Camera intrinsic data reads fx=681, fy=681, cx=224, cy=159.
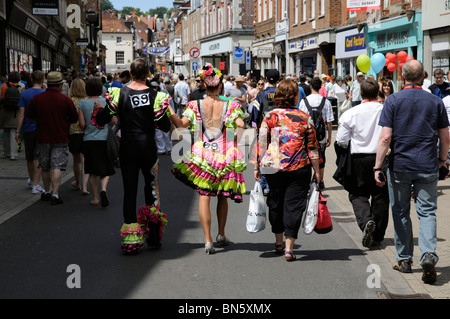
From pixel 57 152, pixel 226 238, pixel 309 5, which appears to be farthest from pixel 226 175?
pixel 309 5

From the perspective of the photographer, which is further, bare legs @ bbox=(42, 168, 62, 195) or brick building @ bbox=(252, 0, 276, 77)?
brick building @ bbox=(252, 0, 276, 77)

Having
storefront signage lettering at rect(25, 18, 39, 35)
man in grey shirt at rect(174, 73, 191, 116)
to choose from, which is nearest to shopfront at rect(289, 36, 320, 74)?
man in grey shirt at rect(174, 73, 191, 116)

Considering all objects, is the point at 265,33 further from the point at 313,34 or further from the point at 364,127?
the point at 364,127

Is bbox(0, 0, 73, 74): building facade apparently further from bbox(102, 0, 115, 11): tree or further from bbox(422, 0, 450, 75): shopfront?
bbox(102, 0, 115, 11): tree

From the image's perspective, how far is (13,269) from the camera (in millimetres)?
6012

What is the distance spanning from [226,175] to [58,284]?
2.01 m

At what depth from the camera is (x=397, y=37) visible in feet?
79.7

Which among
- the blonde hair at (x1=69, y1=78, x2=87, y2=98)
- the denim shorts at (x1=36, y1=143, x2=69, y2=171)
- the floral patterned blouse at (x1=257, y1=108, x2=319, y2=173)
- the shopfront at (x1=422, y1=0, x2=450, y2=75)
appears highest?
the shopfront at (x1=422, y1=0, x2=450, y2=75)

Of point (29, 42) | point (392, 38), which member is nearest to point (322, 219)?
point (392, 38)

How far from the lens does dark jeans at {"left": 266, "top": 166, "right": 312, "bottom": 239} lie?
6.46m

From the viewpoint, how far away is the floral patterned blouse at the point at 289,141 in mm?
6453

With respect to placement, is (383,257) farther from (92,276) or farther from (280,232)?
(92,276)

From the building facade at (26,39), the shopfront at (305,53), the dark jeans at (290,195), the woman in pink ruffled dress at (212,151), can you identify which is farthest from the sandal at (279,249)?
the shopfront at (305,53)

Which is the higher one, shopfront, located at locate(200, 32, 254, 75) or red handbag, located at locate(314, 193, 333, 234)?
shopfront, located at locate(200, 32, 254, 75)
